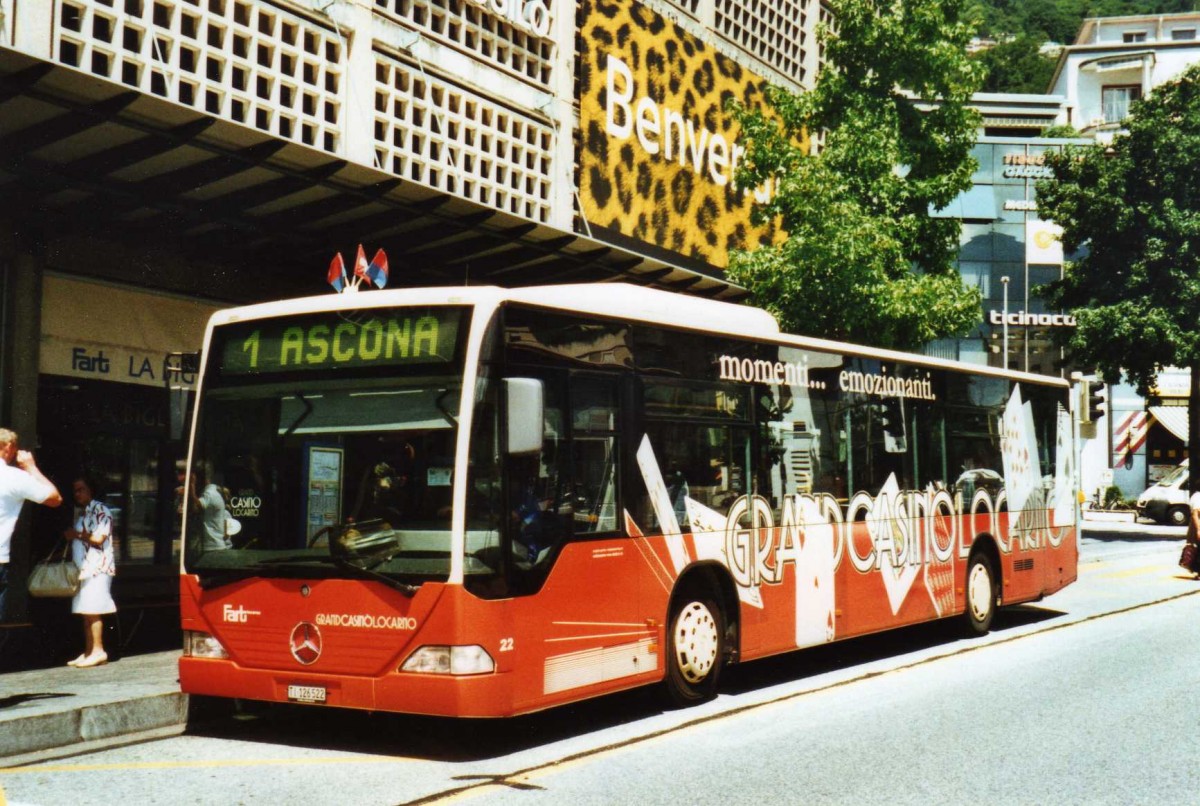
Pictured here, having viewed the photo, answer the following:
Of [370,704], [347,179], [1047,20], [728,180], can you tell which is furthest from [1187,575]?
[1047,20]

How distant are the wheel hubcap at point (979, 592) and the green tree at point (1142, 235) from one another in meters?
21.0

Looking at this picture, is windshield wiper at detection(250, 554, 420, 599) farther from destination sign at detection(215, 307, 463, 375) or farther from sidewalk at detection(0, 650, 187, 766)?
sidewalk at detection(0, 650, 187, 766)

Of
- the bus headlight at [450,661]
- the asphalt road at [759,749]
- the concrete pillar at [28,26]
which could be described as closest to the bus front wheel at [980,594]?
the asphalt road at [759,749]

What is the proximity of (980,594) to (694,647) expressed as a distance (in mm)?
5583

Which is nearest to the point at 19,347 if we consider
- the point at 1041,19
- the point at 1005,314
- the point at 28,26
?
the point at 28,26

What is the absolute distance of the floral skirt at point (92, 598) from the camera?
34.1 ft

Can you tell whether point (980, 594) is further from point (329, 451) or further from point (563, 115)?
point (563, 115)

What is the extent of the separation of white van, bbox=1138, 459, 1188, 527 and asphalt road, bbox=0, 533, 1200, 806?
31367mm

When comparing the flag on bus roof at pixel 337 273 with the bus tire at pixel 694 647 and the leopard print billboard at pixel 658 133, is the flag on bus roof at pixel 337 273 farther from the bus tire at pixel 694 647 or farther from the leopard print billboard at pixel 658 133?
the leopard print billboard at pixel 658 133

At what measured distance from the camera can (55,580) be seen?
10164 mm

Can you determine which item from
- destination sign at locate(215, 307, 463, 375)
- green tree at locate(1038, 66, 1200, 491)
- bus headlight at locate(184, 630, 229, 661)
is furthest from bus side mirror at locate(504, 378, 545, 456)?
green tree at locate(1038, 66, 1200, 491)

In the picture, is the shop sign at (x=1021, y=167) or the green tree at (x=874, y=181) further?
the shop sign at (x=1021, y=167)

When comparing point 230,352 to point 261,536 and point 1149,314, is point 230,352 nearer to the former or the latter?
point 261,536

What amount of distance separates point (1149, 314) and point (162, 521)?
25.8 metres
